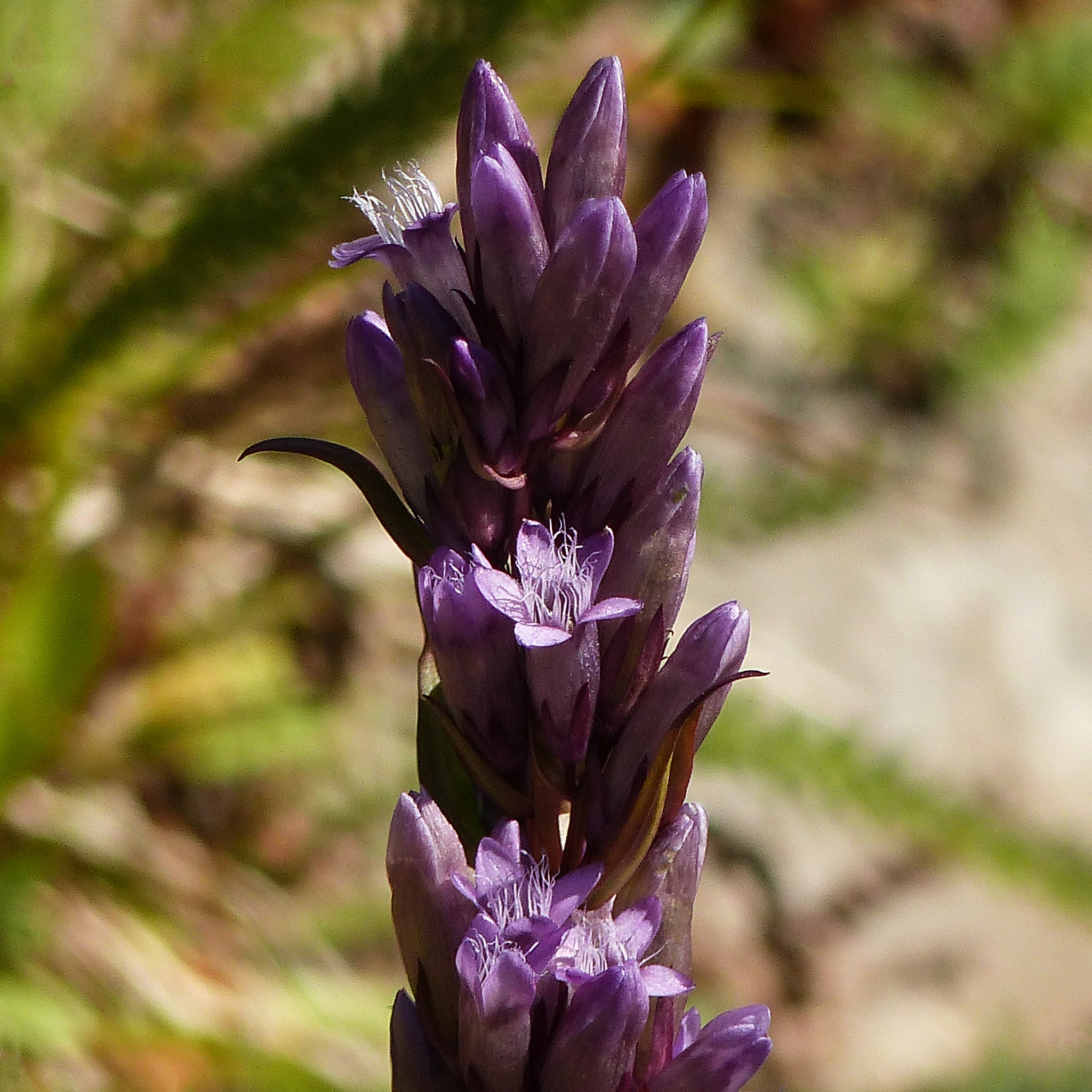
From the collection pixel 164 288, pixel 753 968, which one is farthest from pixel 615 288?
pixel 753 968

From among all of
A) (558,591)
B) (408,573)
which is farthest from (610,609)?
(408,573)

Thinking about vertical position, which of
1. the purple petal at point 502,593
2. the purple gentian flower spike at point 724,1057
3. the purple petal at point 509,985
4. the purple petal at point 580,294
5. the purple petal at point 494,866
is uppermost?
the purple petal at point 580,294

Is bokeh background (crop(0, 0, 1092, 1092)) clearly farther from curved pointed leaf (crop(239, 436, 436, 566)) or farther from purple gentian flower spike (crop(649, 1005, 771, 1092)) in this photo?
purple gentian flower spike (crop(649, 1005, 771, 1092))

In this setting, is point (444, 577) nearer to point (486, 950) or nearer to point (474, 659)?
point (474, 659)

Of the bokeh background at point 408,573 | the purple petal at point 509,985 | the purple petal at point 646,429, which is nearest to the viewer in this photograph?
the purple petal at point 509,985

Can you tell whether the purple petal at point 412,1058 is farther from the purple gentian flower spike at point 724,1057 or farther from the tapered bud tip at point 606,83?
the tapered bud tip at point 606,83

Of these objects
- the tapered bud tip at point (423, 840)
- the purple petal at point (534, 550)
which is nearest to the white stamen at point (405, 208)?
the purple petal at point (534, 550)

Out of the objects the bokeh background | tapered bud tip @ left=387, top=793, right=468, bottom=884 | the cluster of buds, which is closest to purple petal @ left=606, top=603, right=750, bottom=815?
the cluster of buds
